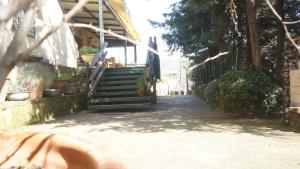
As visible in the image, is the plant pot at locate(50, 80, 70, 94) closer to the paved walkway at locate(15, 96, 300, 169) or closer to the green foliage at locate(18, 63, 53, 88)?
the green foliage at locate(18, 63, 53, 88)

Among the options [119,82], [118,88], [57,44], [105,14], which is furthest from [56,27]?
[105,14]

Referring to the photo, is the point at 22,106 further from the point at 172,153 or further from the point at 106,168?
the point at 106,168

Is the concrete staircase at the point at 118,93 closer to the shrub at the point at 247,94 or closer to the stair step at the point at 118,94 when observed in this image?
the stair step at the point at 118,94

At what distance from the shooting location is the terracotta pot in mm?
2207

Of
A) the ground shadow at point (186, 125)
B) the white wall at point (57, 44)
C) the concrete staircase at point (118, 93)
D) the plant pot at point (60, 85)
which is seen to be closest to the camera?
the ground shadow at point (186, 125)

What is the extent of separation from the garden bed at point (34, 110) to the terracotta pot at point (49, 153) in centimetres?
615

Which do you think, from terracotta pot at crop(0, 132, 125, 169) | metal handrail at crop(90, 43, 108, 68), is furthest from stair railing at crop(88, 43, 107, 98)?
terracotta pot at crop(0, 132, 125, 169)

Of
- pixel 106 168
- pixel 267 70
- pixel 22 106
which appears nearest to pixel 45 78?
pixel 22 106

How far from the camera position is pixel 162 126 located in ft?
29.2

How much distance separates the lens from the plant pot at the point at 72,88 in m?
13.5

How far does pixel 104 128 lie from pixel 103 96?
496 cm

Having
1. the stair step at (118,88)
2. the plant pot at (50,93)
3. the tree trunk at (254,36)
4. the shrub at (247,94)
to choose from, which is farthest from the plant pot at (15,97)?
the tree trunk at (254,36)

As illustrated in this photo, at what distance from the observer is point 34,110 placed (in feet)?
33.8

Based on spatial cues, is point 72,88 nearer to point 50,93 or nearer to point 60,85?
point 60,85
